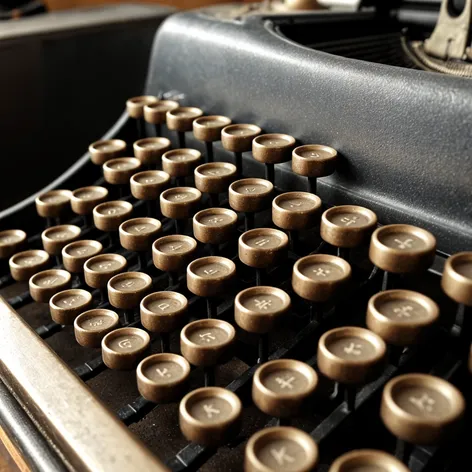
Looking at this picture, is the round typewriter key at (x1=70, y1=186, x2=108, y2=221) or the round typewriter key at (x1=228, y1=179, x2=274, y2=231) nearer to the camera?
the round typewriter key at (x1=228, y1=179, x2=274, y2=231)

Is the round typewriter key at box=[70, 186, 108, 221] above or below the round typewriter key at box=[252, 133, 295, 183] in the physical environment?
below

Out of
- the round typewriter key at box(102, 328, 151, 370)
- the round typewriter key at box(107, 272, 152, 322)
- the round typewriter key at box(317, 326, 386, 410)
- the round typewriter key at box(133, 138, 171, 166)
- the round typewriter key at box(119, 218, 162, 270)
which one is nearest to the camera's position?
the round typewriter key at box(317, 326, 386, 410)

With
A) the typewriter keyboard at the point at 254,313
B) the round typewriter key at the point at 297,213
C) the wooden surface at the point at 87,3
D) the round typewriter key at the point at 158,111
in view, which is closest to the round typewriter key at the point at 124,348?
the typewriter keyboard at the point at 254,313

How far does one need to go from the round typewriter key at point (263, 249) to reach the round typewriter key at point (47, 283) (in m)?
0.44

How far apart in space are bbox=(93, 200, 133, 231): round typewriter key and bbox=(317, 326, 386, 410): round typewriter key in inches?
25.9

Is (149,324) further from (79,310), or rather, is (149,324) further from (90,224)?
(90,224)

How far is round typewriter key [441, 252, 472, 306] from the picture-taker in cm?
86

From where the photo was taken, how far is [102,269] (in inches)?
52.2

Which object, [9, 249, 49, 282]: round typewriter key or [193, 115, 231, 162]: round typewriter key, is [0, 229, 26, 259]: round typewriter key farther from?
[193, 115, 231, 162]: round typewriter key

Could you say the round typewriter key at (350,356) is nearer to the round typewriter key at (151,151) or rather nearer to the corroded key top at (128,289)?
the corroded key top at (128,289)

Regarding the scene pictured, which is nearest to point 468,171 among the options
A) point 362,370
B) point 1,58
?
point 362,370

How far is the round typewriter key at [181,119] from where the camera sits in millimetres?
1520

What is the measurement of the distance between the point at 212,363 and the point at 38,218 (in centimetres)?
88

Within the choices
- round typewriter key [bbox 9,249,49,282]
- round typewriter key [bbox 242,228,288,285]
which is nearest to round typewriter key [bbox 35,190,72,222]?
round typewriter key [bbox 9,249,49,282]
